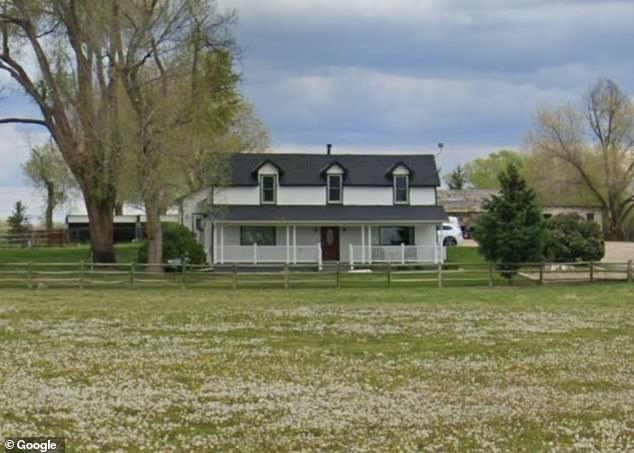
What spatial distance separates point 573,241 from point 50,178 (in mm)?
49458

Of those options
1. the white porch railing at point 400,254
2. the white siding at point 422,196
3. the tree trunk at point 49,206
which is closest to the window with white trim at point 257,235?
the white porch railing at point 400,254

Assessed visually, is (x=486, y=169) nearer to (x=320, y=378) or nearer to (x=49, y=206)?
(x=49, y=206)

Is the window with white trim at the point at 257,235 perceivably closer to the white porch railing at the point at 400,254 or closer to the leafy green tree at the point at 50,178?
the white porch railing at the point at 400,254

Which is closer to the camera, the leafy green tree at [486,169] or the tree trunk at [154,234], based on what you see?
the tree trunk at [154,234]

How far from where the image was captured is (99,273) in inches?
1256

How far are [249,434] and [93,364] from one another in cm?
541

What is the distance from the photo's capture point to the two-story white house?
43.2 metres

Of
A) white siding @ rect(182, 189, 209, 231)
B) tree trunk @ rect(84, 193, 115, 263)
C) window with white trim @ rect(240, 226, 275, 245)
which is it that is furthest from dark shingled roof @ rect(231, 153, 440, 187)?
tree trunk @ rect(84, 193, 115, 263)

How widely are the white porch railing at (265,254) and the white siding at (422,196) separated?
633cm

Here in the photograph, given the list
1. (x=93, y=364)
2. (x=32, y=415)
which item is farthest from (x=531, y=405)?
(x=93, y=364)

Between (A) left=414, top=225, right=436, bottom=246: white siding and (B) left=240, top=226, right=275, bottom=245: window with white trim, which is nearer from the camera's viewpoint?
(B) left=240, top=226, right=275, bottom=245: window with white trim

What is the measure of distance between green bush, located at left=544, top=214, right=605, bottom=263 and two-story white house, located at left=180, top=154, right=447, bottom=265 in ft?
20.8

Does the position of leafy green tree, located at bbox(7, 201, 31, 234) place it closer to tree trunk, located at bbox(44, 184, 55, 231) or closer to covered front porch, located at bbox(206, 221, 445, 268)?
tree trunk, located at bbox(44, 184, 55, 231)

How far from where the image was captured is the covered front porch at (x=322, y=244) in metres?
43.1
